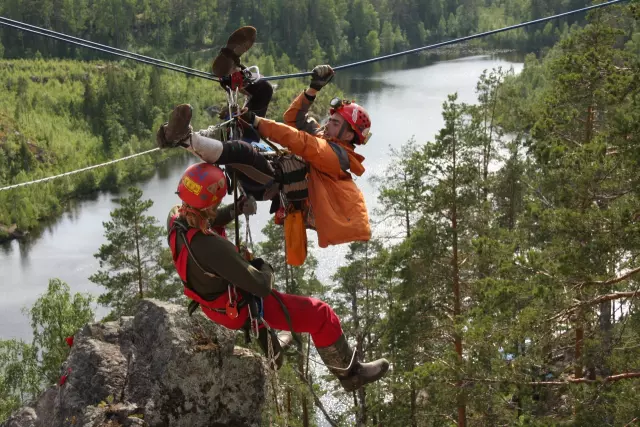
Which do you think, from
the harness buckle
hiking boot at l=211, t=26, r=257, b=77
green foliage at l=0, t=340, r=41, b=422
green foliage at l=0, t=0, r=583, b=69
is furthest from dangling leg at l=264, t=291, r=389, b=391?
green foliage at l=0, t=0, r=583, b=69

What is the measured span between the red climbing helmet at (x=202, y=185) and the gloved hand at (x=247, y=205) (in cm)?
32

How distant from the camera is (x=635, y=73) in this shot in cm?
772

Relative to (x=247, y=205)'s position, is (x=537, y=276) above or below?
below

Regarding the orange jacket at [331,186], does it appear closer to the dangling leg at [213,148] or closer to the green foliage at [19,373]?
the dangling leg at [213,148]

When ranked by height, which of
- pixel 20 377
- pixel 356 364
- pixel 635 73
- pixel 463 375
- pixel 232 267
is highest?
pixel 635 73

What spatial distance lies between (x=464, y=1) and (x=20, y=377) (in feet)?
254

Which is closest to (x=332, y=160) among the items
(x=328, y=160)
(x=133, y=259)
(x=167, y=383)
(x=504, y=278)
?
(x=328, y=160)

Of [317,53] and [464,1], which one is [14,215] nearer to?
[317,53]

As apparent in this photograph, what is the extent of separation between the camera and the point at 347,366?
4.87 m

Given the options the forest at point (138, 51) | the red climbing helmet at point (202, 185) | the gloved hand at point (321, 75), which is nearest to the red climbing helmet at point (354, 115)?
the gloved hand at point (321, 75)

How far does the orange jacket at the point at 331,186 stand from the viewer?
4148mm

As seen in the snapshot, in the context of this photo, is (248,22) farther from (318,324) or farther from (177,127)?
(177,127)

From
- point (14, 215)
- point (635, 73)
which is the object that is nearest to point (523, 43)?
point (14, 215)

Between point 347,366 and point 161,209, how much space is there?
2526cm
